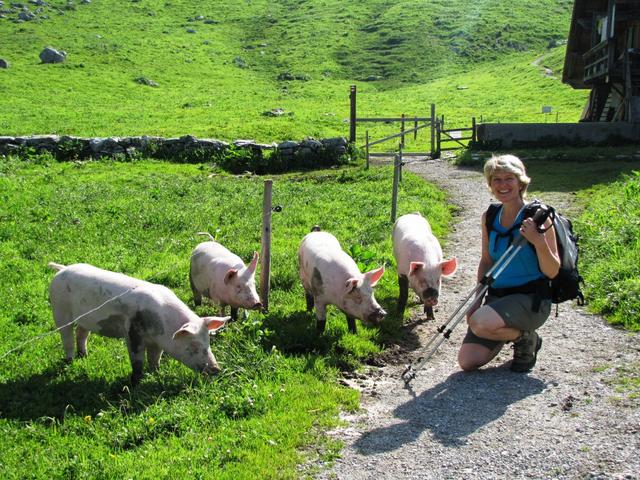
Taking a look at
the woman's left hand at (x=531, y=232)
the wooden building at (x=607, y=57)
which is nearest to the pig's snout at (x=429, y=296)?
the woman's left hand at (x=531, y=232)

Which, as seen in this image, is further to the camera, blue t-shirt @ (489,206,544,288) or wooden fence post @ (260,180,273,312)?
wooden fence post @ (260,180,273,312)

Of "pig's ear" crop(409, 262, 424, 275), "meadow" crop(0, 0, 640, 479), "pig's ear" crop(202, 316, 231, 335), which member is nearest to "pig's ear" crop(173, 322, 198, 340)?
"pig's ear" crop(202, 316, 231, 335)

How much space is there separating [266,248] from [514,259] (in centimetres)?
317

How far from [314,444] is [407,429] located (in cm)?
81

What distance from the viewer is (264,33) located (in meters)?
69.8

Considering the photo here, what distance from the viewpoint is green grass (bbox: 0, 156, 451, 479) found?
5.18 metres

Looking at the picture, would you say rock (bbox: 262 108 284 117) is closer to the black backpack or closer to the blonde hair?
the blonde hair

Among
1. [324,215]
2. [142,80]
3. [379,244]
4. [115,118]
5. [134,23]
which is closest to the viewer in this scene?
[379,244]

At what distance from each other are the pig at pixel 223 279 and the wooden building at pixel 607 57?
65.7 feet

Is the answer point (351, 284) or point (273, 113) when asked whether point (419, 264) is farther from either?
point (273, 113)

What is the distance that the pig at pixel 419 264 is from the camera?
801cm

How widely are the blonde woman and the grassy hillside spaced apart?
65.9 feet

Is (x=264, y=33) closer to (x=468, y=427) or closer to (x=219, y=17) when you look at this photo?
(x=219, y=17)

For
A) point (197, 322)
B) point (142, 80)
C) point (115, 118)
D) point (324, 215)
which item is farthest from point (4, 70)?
point (197, 322)
